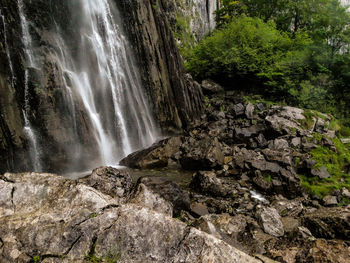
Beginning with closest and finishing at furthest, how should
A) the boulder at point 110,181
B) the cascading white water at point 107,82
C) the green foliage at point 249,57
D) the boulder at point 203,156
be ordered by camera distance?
1. the boulder at point 110,181
2. the boulder at point 203,156
3. the cascading white water at point 107,82
4. the green foliage at point 249,57

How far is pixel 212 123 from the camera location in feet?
58.4

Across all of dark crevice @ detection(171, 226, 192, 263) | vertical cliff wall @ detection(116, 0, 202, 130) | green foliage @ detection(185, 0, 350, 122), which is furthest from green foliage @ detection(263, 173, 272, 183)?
green foliage @ detection(185, 0, 350, 122)

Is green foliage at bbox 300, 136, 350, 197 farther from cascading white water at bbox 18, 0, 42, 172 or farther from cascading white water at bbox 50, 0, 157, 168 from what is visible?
cascading white water at bbox 18, 0, 42, 172

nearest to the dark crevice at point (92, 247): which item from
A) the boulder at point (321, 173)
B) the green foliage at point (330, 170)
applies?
the green foliage at point (330, 170)

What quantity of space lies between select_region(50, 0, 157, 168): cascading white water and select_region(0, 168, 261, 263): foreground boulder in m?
9.94

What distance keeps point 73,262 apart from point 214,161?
9432mm

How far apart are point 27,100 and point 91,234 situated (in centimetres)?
1032

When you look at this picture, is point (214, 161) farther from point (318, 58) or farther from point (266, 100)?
point (318, 58)

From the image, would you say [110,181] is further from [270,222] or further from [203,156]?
[203,156]

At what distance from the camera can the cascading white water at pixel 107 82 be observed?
1399 centimetres

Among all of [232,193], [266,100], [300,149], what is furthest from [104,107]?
[266,100]

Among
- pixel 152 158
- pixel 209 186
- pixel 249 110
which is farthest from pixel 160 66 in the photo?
pixel 209 186

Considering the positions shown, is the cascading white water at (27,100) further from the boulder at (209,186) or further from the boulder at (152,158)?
the boulder at (209,186)

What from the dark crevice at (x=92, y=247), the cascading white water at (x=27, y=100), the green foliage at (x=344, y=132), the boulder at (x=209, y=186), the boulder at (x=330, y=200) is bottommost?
the green foliage at (x=344, y=132)
